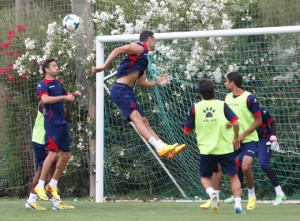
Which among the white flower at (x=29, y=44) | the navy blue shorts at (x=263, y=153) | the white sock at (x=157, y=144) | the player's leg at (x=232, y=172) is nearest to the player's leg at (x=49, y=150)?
the white sock at (x=157, y=144)

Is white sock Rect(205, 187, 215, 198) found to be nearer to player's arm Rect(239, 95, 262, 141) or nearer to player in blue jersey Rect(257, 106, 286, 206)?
player's arm Rect(239, 95, 262, 141)

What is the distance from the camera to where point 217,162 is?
9.58 meters

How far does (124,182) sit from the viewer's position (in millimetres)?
13867

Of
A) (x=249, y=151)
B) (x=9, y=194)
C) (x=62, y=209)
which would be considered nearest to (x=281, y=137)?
(x=249, y=151)

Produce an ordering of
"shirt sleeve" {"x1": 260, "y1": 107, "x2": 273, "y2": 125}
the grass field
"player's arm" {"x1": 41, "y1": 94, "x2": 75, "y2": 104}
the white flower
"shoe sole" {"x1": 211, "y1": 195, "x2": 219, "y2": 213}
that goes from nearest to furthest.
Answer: the grass field
"shoe sole" {"x1": 211, "y1": 195, "x2": 219, "y2": 213}
"player's arm" {"x1": 41, "y1": 94, "x2": 75, "y2": 104}
"shirt sleeve" {"x1": 260, "y1": 107, "x2": 273, "y2": 125}
the white flower

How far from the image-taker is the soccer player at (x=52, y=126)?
10289mm

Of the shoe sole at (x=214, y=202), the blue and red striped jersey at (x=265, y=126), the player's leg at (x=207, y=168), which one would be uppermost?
the blue and red striped jersey at (x=265, y=126)

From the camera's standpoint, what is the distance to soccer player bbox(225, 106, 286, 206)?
10.6 m

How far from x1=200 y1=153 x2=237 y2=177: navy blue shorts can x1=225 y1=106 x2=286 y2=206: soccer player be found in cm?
123

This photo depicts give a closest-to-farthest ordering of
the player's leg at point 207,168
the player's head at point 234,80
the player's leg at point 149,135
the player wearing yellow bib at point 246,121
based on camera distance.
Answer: the player's leg at point 207,168 → the player's leg at point 149,135 → the player wearing yellow bib at point 246,121 → the player's head at point 234,80

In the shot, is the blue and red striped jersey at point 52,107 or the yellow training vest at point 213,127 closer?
the yellow training vest at point 213,127

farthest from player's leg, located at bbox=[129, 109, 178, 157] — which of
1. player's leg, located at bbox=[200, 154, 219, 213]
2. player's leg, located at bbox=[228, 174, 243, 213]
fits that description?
player's leg, located at bbox=[228, 174, 243, 213]

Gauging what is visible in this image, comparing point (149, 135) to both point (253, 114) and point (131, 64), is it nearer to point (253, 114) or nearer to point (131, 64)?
point (131, 64)

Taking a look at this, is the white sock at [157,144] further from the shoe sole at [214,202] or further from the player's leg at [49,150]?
the player's leg at [49,150]
